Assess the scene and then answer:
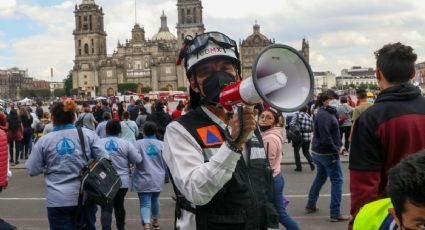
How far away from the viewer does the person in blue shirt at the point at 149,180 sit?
6863 millimetres

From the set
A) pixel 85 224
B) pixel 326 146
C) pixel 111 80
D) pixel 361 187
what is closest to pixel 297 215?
pixel 326 146

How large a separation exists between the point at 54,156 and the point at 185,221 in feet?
9.04

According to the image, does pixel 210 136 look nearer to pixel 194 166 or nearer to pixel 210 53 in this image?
pixel 194 166

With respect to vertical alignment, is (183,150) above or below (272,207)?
above

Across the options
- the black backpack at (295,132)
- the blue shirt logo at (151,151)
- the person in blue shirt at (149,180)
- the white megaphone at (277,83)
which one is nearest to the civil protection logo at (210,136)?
the white megaphone at (277,83)

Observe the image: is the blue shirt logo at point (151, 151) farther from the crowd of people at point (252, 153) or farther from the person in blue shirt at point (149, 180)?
the crowd of people at point (252, 153)

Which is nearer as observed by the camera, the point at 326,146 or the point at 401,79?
the point at 401,79

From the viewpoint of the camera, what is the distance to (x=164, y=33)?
136250 millimetres

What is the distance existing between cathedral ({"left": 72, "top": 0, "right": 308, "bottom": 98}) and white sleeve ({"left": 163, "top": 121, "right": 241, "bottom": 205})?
4334 inches

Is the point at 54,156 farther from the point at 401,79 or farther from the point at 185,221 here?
the point at 401,79

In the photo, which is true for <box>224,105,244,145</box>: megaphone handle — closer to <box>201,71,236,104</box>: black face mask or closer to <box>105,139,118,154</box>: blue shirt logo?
<box>201,71,236,104</box>: black face mask

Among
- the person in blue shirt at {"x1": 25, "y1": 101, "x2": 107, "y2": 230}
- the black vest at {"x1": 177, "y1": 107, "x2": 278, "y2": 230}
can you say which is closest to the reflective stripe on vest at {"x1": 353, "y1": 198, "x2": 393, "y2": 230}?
A: the black vest at {"x1": 177, "y1": 107, "x2": 278, "y2": 230}

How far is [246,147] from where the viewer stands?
2.61 metres

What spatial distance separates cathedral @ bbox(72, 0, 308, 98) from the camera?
4505 inches
